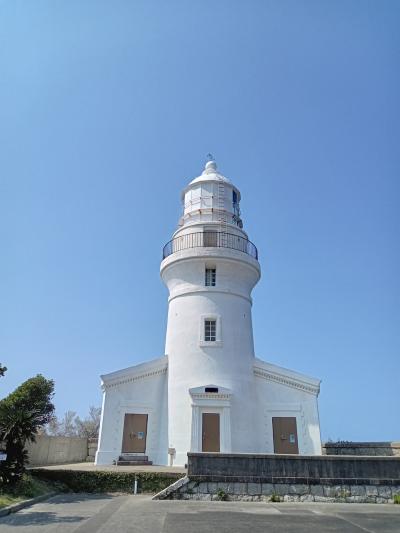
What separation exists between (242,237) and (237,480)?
12180mm

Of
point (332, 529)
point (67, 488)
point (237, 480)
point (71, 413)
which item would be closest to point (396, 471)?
point (237, 480)

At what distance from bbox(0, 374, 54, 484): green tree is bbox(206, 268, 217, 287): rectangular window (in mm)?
9442

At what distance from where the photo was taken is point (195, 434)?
17531mm

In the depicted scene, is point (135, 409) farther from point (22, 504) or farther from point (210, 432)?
point (22, 504)

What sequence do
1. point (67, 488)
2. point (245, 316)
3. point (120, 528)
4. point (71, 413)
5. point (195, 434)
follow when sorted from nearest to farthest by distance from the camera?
1. point (120, 528)
2. point (67, 488)
3. point (195, 434)
4. point (245, 316)
5. point (71, 413)

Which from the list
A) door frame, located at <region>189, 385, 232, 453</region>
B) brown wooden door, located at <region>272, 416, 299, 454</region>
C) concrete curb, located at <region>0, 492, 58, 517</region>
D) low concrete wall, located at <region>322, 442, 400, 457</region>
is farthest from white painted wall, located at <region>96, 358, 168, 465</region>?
low concrete wall, located at <region>322, 442, 400, 457</region>

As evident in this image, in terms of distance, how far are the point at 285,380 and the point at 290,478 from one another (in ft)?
23.3

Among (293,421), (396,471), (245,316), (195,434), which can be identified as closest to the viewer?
(396,471)

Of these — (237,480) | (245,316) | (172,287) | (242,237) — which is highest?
(242,237)

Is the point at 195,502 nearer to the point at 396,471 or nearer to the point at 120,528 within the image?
the point at 120,528

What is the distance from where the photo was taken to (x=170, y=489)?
12266 millimetres

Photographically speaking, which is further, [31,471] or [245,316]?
[245,316]

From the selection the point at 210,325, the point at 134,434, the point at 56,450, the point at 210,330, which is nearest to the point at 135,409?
the point at 134,434

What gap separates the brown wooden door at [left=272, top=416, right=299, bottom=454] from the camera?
18.3 meters
